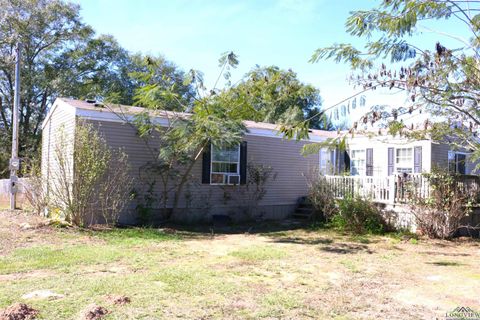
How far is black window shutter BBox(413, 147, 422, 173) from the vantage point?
47.6 feet

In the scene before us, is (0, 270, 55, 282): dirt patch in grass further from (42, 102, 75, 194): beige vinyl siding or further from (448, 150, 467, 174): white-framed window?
(448, 150, 467, 174): white-framed window

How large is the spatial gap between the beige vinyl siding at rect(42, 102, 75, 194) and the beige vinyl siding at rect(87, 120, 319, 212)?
801 mm

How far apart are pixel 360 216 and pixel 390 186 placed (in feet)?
4.04

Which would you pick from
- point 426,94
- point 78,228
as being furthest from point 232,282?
point 78,228

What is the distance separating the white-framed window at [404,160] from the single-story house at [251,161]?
0.03 m

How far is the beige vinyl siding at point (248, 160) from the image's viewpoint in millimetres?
11500

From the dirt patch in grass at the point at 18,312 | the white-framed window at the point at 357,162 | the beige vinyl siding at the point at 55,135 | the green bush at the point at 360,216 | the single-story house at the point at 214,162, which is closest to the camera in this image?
the dirt patch in grass at the point at 18,312

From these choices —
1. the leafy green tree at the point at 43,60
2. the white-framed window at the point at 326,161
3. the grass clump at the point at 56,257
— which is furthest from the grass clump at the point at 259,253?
the leafy green tree at the point at 43,60

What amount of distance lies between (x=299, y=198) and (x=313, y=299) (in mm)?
10281

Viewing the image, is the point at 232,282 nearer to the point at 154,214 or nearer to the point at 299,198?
the point at 154,214

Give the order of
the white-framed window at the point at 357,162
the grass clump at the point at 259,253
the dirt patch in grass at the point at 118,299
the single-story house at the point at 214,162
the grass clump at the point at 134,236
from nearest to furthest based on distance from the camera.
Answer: the dirt patch in grass at the point at 118,299 < the grass clump at the point at 259,253 < the grass clump at the point at 134,236 < the single-story house at the point at 214,162 < the white-framed window at the point at 357,162

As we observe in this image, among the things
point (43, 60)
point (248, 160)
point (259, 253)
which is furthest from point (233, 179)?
point (43, 60)

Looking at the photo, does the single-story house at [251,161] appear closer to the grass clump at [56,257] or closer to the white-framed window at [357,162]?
the white-framed window at [357,162]

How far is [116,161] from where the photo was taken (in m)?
11.2
